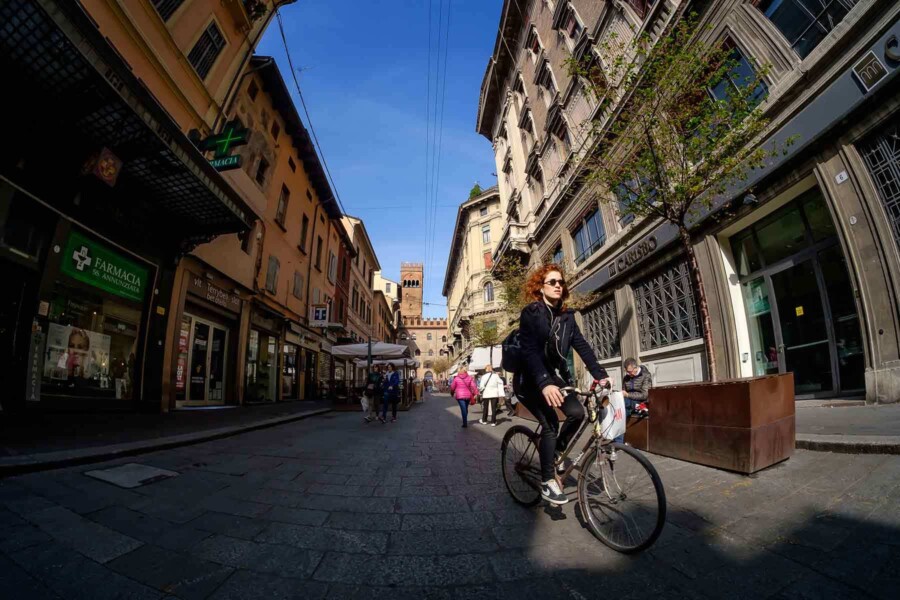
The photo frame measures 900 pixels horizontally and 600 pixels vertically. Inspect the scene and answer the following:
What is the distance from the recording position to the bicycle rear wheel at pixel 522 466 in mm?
3033

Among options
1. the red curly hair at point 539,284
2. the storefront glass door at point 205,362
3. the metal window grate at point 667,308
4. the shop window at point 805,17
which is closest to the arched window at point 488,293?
the metal window grate at point 667,308

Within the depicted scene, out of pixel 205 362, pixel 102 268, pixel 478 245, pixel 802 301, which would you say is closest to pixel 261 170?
pixel 205 362

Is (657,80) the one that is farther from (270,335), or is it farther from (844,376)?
(270,335)

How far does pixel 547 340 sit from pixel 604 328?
41.3 ft

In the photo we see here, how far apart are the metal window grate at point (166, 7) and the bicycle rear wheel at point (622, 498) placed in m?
12.5

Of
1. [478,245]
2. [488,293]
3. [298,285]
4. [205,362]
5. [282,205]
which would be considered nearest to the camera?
[205,362]

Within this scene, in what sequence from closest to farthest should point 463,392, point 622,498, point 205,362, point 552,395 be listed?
1. point 622,498
2. point 552,395
3. point 463,392
4. point 205,362

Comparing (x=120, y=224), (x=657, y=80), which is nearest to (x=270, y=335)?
(x=120, y=224)

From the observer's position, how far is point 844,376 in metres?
6.71

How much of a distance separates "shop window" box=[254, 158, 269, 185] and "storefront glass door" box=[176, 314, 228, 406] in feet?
19.3

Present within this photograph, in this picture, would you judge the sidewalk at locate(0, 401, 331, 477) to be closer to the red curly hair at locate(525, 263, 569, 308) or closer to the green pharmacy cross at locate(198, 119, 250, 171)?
the red curly hair at locate(525, 263, 569, 308)

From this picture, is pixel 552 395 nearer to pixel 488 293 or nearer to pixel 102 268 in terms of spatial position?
pixel 102 268

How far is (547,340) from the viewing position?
295 centimetres

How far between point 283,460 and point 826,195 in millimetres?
9727
